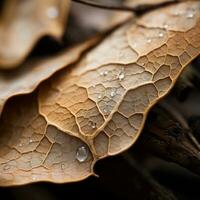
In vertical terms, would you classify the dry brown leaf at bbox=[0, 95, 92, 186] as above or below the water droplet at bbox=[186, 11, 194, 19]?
below

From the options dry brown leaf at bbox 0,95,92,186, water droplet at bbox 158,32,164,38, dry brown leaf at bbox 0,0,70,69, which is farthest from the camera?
dry brown leaf at bbox 0,0,70,69

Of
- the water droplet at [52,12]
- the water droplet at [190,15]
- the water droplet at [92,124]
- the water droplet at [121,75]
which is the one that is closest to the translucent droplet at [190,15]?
the water droplet at [190,15]

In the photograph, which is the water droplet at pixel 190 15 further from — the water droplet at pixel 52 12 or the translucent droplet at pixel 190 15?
the water droplet at pixel 52 12

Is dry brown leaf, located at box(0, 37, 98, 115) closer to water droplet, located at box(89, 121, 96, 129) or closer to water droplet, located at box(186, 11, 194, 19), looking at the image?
water droplet, located at box(89, 121, 96, 129)

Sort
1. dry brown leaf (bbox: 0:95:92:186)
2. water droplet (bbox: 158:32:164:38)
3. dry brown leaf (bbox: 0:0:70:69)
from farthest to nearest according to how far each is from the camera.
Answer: dry brown leaf (bbox: 0:0:70:69) < water droplet (bbox: 158:32:164:38) < dry brown leaf (bbox: 0:95:92:186)

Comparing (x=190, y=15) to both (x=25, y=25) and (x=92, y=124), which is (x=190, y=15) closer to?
(x=92, y=124)

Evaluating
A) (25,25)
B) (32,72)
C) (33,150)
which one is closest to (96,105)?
(33,150)

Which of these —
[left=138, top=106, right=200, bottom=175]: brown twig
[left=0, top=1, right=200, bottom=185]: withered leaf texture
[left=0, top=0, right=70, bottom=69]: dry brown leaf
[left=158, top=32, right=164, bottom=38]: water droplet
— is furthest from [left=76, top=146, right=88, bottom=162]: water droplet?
[left=0, top=0, right=70, bottom=69]: dry brown leaf

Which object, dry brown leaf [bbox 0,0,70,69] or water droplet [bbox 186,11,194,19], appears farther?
dry brown leaf [bbox 0,0,70,69]
